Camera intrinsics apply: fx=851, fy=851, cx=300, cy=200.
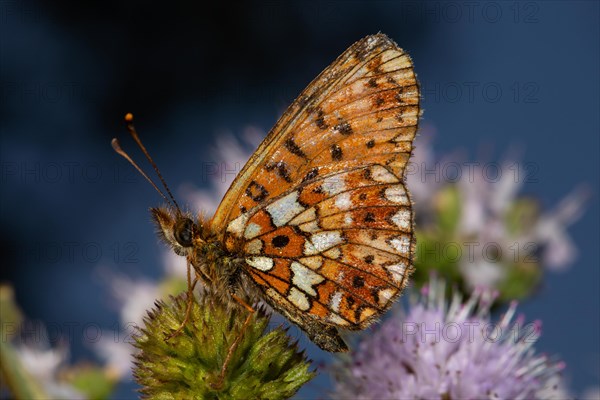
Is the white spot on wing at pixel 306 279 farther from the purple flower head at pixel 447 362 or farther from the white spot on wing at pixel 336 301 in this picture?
the purple flower head at pixel 447 362

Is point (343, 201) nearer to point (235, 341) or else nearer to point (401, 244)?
point (401, 244)

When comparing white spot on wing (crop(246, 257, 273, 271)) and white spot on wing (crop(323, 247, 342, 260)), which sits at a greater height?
white spot on wing (crop(246, 257, 273, 271))

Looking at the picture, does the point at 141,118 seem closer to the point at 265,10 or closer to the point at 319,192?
the point at 265,10

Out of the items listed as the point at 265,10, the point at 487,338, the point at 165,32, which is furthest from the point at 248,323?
the point at 165,32

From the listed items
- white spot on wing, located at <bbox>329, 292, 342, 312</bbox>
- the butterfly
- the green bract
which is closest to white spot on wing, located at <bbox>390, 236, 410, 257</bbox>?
the butterfly

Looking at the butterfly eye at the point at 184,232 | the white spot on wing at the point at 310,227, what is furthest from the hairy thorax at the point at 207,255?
the white spot on wing at the point at 310,227

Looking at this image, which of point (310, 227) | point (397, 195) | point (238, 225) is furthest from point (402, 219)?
point (238, 225)

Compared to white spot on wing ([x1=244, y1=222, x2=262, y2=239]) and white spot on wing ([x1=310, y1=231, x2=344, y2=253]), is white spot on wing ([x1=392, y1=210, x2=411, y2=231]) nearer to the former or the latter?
white spot on wing ([x1=310, y1=231, x2=344, y2=253])

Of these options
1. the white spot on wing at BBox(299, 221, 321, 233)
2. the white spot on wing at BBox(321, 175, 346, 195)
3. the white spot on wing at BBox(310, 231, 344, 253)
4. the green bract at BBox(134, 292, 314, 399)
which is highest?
the white spot on wing at BBox(321, 175, 346, 195)
